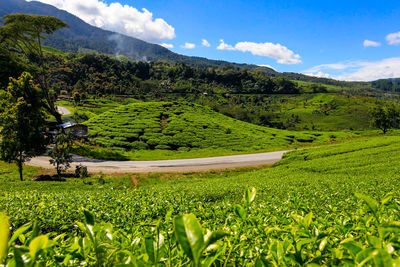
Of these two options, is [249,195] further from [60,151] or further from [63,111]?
[63,111]

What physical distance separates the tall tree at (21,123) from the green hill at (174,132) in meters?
15.6

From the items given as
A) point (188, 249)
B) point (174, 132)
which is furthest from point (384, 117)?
point (188, 249)

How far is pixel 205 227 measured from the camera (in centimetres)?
275

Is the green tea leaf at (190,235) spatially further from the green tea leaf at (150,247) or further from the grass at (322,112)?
the grass at (322,112)

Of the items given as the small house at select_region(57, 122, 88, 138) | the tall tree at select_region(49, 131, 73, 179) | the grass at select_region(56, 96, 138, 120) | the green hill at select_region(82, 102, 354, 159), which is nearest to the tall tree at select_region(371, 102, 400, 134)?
the green hill at select_region(82, 102, 354, 159)

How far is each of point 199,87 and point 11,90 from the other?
86784 millimetres

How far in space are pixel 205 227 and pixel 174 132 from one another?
40.5m

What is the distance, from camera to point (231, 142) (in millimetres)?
41750

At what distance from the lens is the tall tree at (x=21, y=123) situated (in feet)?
59.9

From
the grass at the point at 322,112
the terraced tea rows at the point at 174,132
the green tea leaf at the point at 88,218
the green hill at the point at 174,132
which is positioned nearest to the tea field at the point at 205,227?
the green tea leaf at the point at 88,218

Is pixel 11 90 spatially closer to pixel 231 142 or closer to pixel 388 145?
pixel 231 142

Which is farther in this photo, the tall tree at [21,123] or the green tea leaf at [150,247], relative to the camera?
the tall tree at [21,123]

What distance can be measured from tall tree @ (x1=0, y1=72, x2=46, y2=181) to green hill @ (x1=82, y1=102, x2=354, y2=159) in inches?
615

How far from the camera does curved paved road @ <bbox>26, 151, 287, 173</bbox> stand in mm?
24766
